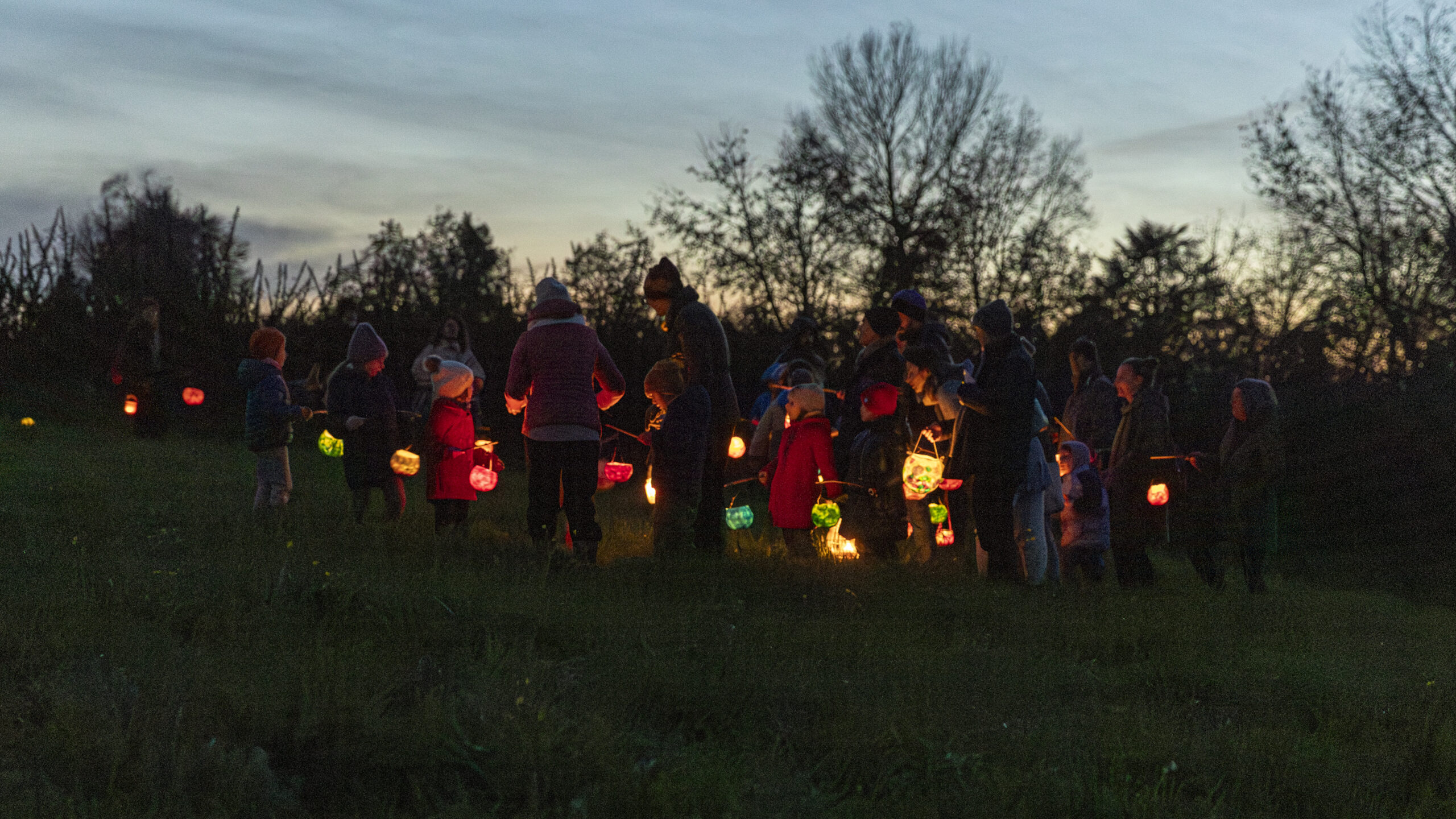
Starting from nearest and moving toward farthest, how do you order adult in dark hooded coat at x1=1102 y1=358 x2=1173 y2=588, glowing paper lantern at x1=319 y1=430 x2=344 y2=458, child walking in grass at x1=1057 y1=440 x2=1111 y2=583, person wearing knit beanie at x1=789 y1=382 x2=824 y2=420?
person wearing knit beanie at x1=789 y1=382 x2=824 y2=420 → child walking in grass at x1=1057 y1=440 x2=1111 y2=583 → glowing paper lantern at x1=319 y1=430 x2=344 y2=458 → adult in dark hooded coat at x1=1102 y1=358 x2=1173 y2=588

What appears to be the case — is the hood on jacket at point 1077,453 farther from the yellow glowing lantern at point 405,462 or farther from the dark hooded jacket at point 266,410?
the dark hooded jacket at point 266,410

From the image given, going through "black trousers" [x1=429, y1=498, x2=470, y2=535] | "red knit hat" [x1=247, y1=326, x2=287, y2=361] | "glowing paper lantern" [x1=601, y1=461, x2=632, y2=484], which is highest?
"red knit hat" [x1=247, y1=326, x2=287, y2=361]

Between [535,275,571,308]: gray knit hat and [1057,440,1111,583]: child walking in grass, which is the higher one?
[535,275,571,308]: gray knit hat

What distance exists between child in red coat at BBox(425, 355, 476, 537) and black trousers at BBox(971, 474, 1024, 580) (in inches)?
137

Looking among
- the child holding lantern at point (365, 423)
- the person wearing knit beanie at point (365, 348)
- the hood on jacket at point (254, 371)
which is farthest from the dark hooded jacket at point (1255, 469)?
the hood on jacket at point (254, 371)

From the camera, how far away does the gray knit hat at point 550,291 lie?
8.10 meters

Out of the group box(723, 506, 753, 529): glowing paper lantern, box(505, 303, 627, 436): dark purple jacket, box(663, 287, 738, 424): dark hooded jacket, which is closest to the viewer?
box(505, 303, 627, 436): dark purple jacket

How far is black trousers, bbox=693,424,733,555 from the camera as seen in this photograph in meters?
8.96

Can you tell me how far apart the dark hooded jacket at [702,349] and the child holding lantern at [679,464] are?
12cm

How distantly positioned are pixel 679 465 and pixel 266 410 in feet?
10.6

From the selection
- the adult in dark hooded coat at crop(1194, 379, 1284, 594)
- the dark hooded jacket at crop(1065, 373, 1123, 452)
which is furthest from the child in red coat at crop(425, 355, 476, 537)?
the adult in dark hooded coat at crop(1194, 379, 1284, 594)

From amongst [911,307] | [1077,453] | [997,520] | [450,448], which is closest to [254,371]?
[450,448]

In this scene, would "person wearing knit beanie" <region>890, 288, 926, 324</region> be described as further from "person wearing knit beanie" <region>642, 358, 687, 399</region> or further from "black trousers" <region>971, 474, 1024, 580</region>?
"person wearing knit beanie" <region>642, 358, 687, 399</region>

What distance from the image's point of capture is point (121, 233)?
28688 millimetres
